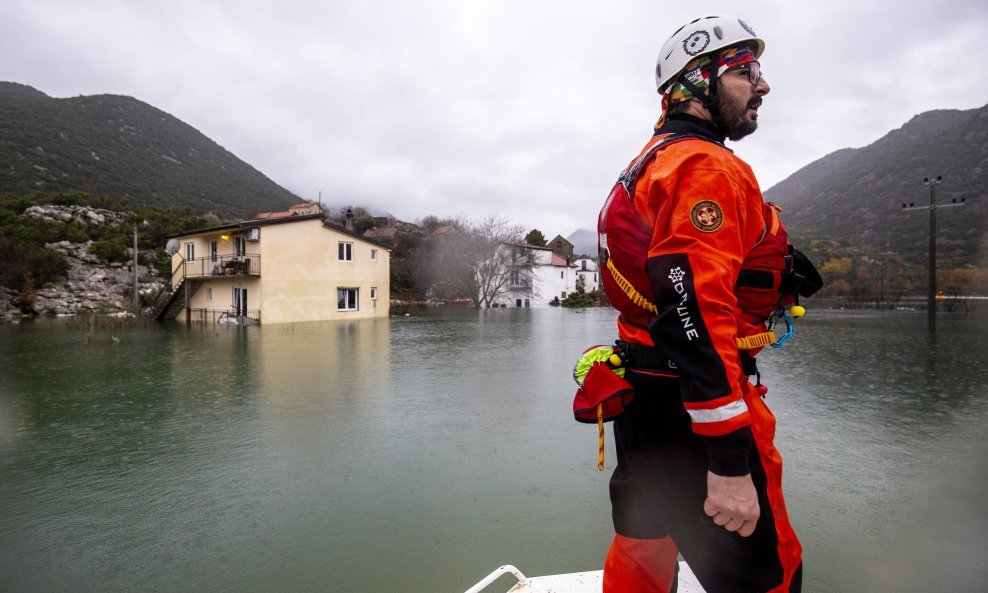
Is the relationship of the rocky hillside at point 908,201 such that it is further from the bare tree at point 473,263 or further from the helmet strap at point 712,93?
the helmet strap at point 712,93

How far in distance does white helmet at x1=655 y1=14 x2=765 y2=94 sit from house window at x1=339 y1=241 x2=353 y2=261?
71.2 feet

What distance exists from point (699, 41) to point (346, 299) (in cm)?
2207

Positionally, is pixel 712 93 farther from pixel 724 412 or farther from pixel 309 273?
pixel 309 273

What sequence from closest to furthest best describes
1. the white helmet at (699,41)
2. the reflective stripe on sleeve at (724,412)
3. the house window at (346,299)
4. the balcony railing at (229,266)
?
the reflective stripe on sleeve at (724,412)
the white helmet at (699,41)
the balcony railing at (229,266)
the house window at (346,299)

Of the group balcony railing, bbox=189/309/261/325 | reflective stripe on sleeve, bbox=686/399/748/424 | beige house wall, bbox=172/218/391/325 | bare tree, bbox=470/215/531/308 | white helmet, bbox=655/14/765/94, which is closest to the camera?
reflective stripe on sleeve, bbox=686/399/748/424

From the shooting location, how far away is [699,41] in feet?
4.69

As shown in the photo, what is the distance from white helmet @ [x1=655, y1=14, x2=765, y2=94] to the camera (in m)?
1.40

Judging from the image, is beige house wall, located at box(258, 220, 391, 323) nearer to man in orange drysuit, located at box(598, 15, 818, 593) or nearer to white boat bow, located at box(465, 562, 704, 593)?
white boat bow, located at box(465, 562, 704, 593)

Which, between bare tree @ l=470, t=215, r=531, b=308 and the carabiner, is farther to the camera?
bare tree @ l=470, t=215, r=531, b=308

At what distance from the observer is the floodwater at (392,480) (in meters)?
2.26

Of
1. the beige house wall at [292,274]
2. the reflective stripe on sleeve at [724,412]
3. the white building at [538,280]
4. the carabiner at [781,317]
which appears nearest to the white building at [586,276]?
the white building at [538,280]

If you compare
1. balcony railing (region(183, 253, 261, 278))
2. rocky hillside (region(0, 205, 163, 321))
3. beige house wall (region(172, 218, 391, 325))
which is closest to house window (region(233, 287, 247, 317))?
beige house wall (region(172, 218, 391, 325))

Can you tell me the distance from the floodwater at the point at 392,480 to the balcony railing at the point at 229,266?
39.5 ft

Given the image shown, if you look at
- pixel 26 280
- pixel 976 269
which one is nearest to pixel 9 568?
pixel 26 280
